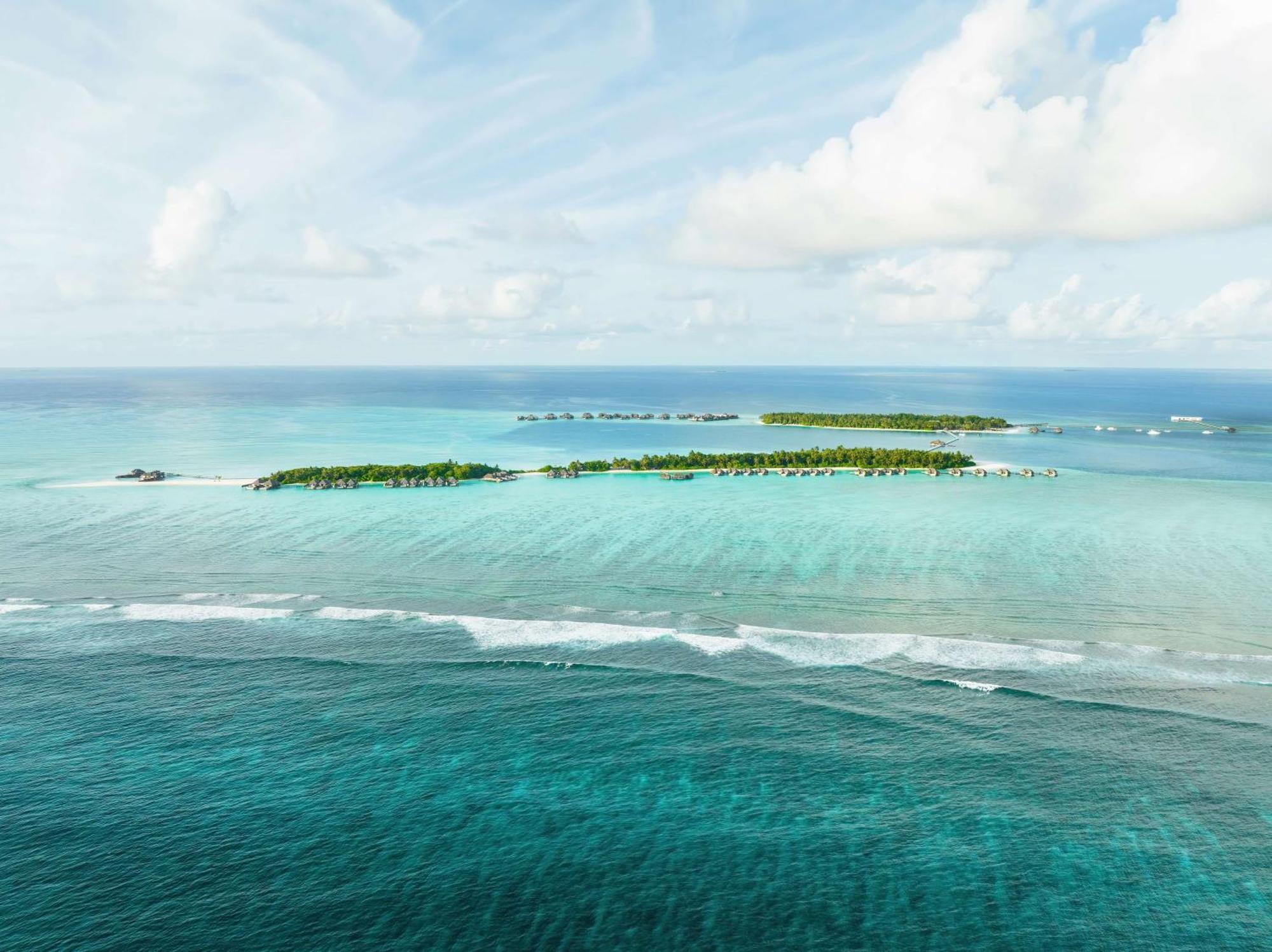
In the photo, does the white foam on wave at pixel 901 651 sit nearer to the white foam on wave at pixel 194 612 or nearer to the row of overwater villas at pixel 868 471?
the white foam on wave at pixel 194 612

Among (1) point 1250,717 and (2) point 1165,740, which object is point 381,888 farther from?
(1) point 1250,717

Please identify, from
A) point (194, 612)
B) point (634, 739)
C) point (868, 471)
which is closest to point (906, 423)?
point (868, 471)

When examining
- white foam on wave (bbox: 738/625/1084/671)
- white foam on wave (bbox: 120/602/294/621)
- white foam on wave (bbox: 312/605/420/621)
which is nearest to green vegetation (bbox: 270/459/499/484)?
white foam on wave (bbox: 120/602/294/621)

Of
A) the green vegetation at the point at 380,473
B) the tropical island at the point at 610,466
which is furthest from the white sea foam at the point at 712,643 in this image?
the green vegetation at the point at 380,473

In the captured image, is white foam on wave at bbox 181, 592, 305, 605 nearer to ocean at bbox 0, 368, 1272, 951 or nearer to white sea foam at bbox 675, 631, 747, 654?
ocean at bbox 0, 368, 1272, 951

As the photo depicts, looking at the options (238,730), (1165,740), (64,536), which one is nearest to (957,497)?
(1165,740)
